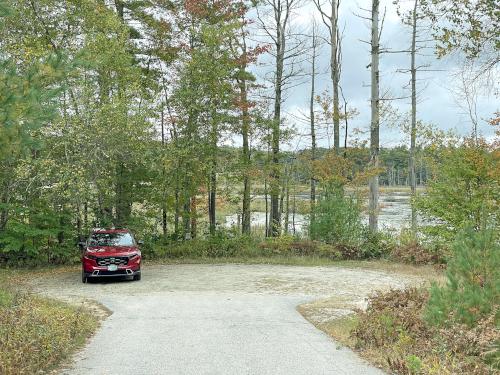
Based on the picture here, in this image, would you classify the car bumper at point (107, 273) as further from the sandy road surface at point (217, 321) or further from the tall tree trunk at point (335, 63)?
the tall tree trunk at point (335, 63)

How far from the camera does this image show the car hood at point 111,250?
16.6 meters

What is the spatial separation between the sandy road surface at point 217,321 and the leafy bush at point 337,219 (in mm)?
3867

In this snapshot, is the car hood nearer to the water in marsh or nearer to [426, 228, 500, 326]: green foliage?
the water in marsh

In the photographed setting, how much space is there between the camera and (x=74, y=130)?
18.7m

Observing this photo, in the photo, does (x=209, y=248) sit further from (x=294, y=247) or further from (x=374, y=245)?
(x=374, y=245)

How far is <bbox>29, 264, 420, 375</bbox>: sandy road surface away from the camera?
22.6ft

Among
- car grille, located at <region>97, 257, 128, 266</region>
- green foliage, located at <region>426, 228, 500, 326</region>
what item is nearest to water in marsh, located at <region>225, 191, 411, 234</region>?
car grille, located at <region>97, 257, 128, 266</region>

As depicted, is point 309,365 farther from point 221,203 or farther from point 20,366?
point 221,203

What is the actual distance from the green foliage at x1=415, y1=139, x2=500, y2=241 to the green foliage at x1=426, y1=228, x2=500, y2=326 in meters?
12.6

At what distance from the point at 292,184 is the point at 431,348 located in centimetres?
2144

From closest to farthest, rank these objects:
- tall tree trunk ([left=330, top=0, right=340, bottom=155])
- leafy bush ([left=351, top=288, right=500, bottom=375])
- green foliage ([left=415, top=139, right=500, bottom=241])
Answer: leafy bush ([left=351, top=288, right=500, bottom=375]) → green foliage ([left=415, top=139, right=500, bottom=241]) → tall tree trunk ([left=330, top=0, right=340, bottom=155])

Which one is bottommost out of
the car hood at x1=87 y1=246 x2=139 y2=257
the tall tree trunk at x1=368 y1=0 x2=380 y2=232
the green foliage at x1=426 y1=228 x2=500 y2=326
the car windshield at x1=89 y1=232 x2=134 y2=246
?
the car hood at x1=87 y1=246 x2=139 y2=257

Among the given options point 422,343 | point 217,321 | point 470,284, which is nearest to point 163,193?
point 217,321

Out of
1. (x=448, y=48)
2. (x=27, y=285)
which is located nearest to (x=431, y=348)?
(x=448, y=48)
